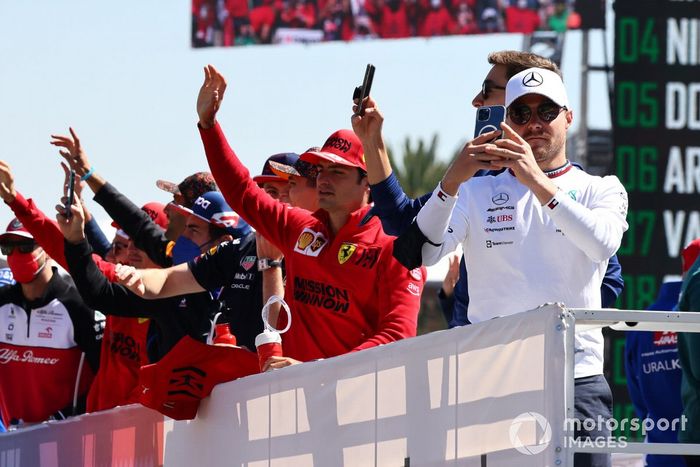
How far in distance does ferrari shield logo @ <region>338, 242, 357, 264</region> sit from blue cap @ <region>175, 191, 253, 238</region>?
163 centimetres

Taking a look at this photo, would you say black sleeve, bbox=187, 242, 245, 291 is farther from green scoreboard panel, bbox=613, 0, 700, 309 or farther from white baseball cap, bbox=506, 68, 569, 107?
green scoreboard panel, bbox=613, 0, 700, 309

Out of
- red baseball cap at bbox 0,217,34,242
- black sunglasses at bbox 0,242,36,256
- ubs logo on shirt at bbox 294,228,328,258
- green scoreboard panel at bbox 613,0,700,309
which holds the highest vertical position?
green scoreboard panel at bbox 613,0,700,309

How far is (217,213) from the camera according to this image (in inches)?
275

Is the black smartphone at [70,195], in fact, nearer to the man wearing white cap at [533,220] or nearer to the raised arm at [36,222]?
the raised arm at [36,222]

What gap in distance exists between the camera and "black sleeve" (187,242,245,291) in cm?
Answer: 624

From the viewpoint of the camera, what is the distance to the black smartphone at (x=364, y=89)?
4.78 meters

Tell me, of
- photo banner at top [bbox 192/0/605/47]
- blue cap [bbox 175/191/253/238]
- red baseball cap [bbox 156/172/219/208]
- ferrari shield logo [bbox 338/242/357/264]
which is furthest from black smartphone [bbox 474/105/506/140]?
photo banner at top [bbox 192/0/605/47]

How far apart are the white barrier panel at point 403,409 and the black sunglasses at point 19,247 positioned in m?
2.57

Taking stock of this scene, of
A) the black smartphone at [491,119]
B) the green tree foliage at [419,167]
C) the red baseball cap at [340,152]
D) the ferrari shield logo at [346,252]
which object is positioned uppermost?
the green tree foliage at [419,167]

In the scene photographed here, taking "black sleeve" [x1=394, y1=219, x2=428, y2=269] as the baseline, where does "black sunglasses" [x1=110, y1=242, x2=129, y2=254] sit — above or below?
above

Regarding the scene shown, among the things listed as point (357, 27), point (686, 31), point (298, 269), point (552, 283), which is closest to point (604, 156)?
point (686, 31)

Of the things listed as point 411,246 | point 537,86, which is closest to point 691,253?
point 537,86

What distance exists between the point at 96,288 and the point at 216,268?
1.99ft

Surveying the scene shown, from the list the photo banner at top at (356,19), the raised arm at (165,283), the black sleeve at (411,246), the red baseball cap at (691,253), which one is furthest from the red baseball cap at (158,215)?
the photo banner at top at (356,19)
